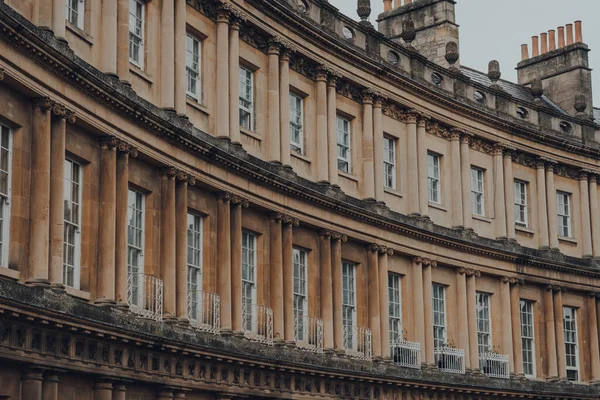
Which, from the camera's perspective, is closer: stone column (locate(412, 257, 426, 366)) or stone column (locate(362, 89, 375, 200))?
stone column (locate(362, 89, 375, 200))

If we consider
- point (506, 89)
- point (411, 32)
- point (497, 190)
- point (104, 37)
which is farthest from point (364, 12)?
point (104, 37)

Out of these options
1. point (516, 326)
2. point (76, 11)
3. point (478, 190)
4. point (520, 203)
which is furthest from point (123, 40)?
point (520, 203)

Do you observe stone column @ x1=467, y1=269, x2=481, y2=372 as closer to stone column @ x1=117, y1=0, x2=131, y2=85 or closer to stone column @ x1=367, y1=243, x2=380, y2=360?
stone column @ x1=367, y1=243, x2=380, y2=360

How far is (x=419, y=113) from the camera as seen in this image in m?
37.9

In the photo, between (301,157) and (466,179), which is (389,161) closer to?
(466,179)

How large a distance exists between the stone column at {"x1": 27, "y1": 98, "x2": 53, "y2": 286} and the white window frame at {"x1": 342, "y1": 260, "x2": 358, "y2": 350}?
45.1ft

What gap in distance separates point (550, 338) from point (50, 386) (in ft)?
75.9

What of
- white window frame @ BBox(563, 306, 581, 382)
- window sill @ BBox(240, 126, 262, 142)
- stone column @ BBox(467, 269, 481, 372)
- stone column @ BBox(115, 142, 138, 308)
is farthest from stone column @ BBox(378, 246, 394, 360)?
stone column @ BBox(115, 142, 138, 308)

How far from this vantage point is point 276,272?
3098 centimetres

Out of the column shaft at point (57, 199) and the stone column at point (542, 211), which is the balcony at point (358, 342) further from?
the column shaft at point (57, 199)

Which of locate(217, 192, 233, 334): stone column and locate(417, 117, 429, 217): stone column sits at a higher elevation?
locate(417, 117, 429, 217): stone column

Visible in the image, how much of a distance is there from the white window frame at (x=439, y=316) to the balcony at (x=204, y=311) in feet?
35.2

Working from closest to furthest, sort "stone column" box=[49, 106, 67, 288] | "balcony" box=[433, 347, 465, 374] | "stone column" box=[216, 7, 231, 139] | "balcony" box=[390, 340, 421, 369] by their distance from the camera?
"stone column" box=[49, 106, 67, 288]
"stone column" box=[216, 7, 231, 139]
"balcony" box=[390, 340, 421, 369]
"balcony" box=[433, 347, 465, 374]

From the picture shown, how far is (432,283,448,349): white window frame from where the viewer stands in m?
37.8
